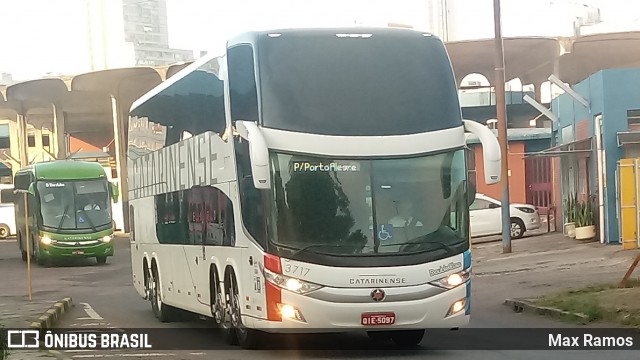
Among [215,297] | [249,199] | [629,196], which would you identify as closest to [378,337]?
[215,297]

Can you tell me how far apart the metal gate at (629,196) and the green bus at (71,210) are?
1682 cm

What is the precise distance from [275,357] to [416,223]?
87.3 inches

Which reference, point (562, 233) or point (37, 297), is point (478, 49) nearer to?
point (562, 233)

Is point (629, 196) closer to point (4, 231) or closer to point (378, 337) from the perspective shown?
point (378, 337)

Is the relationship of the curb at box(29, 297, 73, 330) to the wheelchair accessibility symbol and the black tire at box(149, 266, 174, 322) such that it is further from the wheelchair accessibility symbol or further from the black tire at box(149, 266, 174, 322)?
the wheelchair accessibility symbol

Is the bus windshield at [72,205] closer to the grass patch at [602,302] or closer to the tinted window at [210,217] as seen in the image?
the grass patch at [602,302]

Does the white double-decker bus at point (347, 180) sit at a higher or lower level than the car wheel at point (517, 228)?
higher

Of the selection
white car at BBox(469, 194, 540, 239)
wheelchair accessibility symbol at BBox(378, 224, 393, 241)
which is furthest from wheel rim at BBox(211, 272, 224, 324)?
white car at BBox(469, 194, 540, 239)

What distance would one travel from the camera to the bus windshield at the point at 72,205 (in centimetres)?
3366

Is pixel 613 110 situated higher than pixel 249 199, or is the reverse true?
pixel 613 110

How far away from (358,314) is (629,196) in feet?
59.2

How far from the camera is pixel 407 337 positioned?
1225 centimetres

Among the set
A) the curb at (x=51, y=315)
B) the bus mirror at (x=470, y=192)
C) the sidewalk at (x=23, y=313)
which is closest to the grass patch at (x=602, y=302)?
the bus mirror at (x=470, y=192)

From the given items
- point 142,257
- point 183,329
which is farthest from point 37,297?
point 183,329
